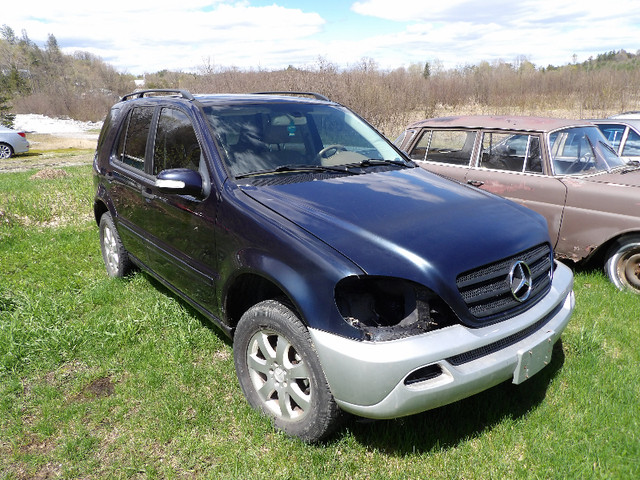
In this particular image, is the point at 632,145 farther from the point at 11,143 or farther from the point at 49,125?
the point at 49,125

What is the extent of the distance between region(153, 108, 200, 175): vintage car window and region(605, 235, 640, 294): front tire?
4.20m

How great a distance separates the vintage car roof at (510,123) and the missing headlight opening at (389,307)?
12.5ft

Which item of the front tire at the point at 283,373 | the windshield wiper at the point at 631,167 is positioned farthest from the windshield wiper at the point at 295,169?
the windshield wiper at the point at 631,167

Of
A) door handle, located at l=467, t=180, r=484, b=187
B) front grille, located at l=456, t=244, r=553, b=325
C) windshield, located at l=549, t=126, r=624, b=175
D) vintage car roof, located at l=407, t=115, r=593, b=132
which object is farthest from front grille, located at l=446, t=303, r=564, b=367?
vintage car roof, located at l=407, t=115, r=593, b=132

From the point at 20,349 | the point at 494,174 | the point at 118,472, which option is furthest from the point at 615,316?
the point at 20,349

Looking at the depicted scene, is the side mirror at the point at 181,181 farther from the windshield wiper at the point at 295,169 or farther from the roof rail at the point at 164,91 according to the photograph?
the roof rail at the point at 164,91

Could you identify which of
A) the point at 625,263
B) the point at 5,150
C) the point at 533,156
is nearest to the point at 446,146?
the point at 533,156

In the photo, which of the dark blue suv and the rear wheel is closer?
the dark blue suv

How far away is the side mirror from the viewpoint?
9.84ft

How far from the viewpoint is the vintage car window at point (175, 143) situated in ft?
11.1

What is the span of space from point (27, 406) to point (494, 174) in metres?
5.05

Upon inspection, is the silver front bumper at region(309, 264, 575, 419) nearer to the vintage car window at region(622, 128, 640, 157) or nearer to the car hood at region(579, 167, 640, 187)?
the car hood at region(579, 167, 640, 187)

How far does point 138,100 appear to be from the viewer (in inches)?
175

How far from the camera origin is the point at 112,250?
5137 millimetres
